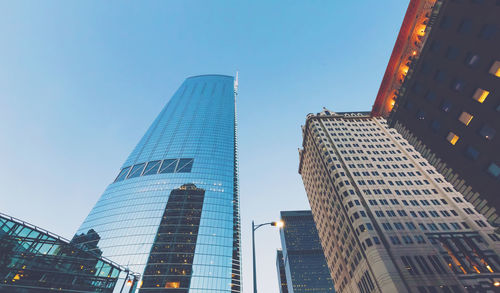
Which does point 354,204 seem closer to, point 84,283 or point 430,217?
Answer: point 430,217

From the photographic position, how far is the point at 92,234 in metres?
103

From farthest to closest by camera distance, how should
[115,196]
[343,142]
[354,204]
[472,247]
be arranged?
[115,196] < [343,142] < [354,204] < [472,247]

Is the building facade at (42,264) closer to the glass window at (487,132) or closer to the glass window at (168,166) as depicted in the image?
the glass window at (487,132)

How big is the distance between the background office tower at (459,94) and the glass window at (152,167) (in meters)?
122

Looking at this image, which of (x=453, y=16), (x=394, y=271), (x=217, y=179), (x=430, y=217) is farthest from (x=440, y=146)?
(x=217, y=179)

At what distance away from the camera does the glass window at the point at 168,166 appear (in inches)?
5017

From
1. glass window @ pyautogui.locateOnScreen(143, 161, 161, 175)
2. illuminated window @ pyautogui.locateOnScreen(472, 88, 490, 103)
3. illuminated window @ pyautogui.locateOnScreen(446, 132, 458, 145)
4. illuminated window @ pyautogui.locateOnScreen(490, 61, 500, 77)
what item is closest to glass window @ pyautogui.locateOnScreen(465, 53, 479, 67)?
illuminated window @ pyautogui.locateOnScreen(490, 61, 500, 77)

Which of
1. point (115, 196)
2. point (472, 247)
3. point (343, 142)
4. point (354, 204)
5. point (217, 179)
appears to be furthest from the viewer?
point (217, 179)

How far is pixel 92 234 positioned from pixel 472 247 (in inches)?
5149

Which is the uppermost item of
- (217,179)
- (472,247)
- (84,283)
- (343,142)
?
(217,179)

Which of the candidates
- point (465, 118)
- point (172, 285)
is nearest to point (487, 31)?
point (465, 118)

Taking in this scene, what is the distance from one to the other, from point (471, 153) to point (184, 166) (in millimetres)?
120313

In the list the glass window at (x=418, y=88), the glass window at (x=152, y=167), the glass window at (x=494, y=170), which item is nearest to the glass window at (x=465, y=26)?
the glass window at (x=418, y=88)

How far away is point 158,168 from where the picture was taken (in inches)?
5143
